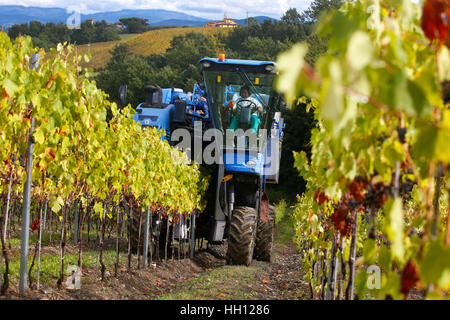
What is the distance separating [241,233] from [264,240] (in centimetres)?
231

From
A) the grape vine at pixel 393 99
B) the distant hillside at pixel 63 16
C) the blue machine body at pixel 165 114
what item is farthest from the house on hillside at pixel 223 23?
the grape vine at pixel 393 99

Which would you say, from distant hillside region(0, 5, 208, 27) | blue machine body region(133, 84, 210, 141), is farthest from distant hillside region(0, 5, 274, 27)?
blue machine body region(133, 84, 210, 141)

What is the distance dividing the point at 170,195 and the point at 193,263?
261cm

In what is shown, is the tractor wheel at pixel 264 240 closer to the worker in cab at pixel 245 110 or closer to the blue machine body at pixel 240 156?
the blue machine body at pixel 240 156

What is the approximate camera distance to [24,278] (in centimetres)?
460

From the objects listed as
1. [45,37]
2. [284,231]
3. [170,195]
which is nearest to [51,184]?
[170,195]

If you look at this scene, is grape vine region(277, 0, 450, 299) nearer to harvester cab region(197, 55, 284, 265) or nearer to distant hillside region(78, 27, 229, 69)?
harvester cab region(197, 55, 284, 265)

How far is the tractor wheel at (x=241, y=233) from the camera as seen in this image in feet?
28.3

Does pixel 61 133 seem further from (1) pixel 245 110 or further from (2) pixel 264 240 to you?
(2) pixel 264 240

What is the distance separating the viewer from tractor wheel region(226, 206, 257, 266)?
863 cm

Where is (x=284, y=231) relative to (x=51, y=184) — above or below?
below

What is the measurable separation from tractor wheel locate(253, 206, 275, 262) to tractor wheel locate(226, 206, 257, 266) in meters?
1.67

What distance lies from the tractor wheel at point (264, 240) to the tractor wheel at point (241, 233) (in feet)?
5.49

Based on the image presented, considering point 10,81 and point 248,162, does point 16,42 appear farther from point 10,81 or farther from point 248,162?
point 248,162
